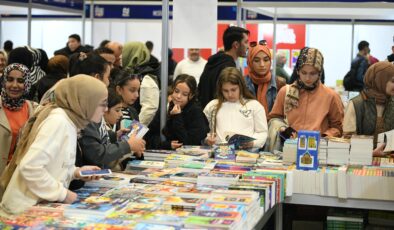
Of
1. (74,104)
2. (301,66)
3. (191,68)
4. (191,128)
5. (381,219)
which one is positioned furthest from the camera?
(191,68)

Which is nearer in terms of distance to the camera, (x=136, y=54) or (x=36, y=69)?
(x=136, y=54)

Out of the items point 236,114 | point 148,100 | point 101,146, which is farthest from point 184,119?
point 101,146

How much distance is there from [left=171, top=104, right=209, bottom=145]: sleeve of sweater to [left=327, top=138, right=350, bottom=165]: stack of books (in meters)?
1.08

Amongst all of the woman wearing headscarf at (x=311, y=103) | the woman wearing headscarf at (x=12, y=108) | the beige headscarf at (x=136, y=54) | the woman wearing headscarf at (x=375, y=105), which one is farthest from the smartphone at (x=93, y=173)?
the beige headscarf at (x=136, y=54)

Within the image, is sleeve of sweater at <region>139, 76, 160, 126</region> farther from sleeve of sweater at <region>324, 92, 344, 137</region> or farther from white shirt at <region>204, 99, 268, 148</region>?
sleeve of sweater at <region>324, 92, 344, 137</region>

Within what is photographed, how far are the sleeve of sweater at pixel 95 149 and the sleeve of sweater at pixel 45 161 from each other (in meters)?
0.63

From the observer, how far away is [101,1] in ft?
39.0

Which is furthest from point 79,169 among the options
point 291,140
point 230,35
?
point 230,35

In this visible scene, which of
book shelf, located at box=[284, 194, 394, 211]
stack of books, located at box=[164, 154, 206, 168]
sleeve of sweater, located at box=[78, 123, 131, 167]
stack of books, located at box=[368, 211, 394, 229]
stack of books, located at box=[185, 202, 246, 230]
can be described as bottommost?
stack of books, located at box=[368, 211, 394, 229]

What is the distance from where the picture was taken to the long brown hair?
17.1 ft

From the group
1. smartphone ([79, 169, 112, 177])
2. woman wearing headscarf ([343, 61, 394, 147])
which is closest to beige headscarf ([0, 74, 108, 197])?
smartphone ([79, 169, 112, 177])

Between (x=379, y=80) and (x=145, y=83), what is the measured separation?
218 cm

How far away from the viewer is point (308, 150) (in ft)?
14.5

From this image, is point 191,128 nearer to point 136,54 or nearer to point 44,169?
point 136,54
